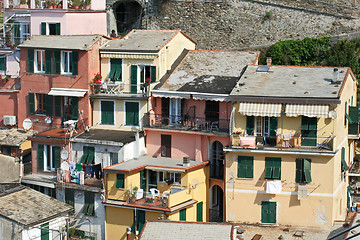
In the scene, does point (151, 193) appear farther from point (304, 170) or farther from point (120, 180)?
point (304, 170)

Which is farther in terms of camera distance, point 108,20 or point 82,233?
point 108,20

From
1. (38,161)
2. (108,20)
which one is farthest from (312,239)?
(108,20)

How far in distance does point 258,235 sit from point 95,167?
32.5 feet

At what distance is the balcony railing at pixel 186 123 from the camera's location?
45656mm

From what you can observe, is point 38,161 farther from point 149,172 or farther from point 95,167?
point 149,172

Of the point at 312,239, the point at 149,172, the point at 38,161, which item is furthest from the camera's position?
the point at 38,161

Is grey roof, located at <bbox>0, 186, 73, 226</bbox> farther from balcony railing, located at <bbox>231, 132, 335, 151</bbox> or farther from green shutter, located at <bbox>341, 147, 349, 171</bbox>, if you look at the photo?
green shutter, located at <bbox>341, 147, 349, 171</bbox>

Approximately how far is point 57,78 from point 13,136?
4.54 m

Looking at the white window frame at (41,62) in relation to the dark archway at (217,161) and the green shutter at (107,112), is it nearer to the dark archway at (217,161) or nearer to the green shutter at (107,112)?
the green shutter at (107,112)

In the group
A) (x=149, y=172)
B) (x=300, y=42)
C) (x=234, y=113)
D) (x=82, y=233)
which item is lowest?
(x=82, y=233)

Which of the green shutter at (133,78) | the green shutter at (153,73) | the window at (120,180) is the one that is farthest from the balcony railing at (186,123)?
the window at (120,180)

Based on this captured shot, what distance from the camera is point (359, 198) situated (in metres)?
48.8

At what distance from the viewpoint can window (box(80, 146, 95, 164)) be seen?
46.4 meters

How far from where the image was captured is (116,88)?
48.0 metres
